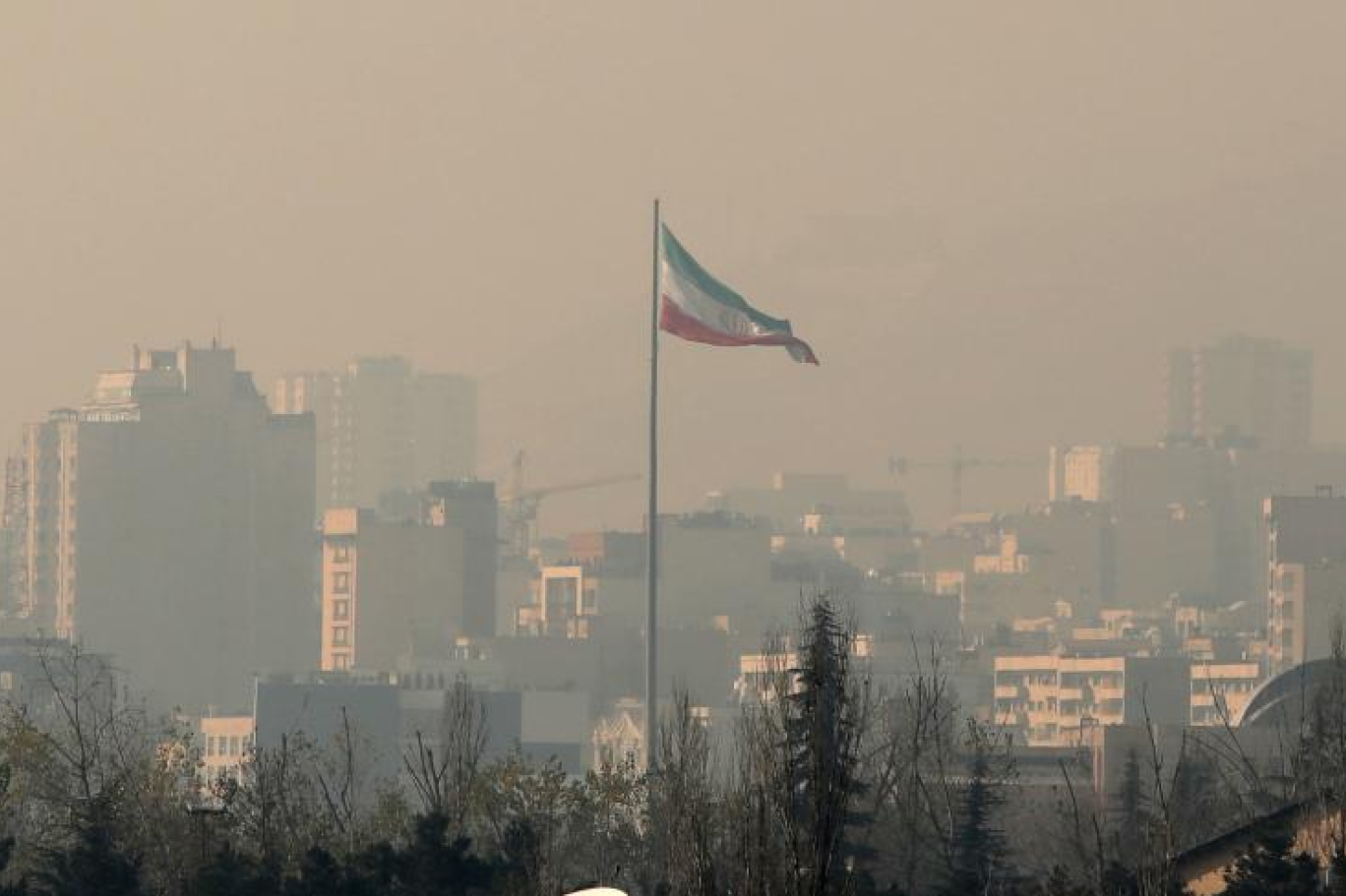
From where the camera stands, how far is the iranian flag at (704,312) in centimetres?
9494

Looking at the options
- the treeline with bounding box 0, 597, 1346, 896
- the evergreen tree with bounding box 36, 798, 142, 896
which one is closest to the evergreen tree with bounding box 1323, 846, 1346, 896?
the treeline with bounding box 0, 597, 1346, 896

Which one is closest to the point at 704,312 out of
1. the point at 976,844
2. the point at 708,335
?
the point at 708,335

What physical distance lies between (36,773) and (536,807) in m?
7.43

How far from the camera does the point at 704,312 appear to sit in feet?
320

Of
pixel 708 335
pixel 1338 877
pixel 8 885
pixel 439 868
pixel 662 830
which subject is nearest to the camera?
pixel 1338 877

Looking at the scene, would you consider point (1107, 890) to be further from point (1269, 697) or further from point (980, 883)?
point (1269, 697)

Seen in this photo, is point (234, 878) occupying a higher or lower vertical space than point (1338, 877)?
lower

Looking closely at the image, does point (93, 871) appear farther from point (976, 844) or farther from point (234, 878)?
point (976, 844)

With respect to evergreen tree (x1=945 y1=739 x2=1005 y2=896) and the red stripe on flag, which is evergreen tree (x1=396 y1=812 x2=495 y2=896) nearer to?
evergreen tree (x1=945 y1=739 x2=1005 y2=896)

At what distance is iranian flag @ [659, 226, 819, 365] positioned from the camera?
9494 cm

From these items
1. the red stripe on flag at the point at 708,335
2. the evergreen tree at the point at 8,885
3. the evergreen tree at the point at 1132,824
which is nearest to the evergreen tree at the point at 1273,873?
the evergreen tree at the point at 1132,824

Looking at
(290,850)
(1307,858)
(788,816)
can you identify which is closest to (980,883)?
(1307,858)

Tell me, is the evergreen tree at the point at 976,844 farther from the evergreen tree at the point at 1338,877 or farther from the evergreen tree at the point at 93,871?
the evergreen tree at the point at 93,871

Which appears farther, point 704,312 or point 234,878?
point 704,312
